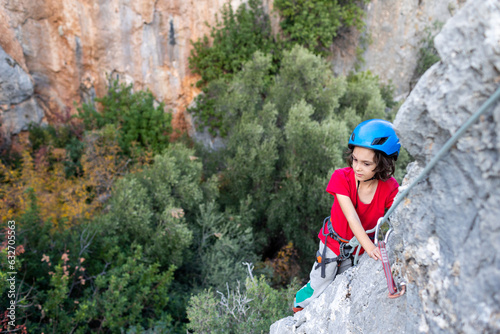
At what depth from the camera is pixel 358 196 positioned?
2104 millimetres

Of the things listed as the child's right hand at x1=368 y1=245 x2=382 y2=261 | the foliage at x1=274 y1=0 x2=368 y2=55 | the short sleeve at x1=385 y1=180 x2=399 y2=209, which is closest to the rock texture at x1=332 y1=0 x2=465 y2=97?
the foliage at x1=274 y1=0 x2=368 y2=55

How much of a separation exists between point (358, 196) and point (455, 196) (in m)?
0.94

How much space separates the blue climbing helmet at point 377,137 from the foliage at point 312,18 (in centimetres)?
741

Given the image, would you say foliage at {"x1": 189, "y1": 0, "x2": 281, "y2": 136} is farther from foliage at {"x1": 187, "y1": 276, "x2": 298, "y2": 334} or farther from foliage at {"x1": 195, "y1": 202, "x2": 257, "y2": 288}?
foliage at {"x1": 187, "y1": 276, "x2": 298, "y2": 334}

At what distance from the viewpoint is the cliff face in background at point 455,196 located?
1.00 metres

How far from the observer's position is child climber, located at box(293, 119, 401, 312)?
6.05ft

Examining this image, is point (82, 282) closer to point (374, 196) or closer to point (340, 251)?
point (340, 251)

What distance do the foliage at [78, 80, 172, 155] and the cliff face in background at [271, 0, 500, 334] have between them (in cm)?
Result: 746

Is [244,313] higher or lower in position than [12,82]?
lower

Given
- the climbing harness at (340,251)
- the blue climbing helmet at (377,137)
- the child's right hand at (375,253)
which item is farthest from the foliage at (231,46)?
the child's right hand at (375,253)

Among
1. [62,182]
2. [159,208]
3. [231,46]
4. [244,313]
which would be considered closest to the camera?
[244,313]

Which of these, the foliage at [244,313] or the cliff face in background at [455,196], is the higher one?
the cliff face in background at [455,196]

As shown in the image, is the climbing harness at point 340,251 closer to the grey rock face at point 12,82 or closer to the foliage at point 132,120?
the foliage at point 132,120

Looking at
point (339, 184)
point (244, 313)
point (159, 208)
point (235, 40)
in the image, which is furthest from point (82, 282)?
point (235, 40)
